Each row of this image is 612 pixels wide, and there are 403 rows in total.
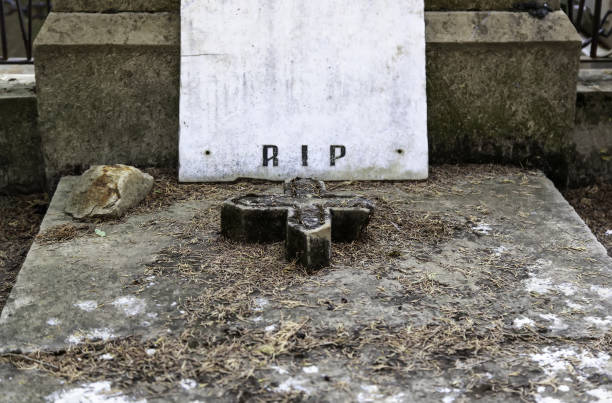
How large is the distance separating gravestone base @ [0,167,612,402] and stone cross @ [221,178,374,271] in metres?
0.06

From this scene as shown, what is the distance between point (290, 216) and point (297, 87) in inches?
45.4

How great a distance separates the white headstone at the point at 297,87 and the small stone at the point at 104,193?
1.34ft

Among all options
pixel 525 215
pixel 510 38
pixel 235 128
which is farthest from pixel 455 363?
pixel 510 38

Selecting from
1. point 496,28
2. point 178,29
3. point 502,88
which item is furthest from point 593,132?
point 178,29

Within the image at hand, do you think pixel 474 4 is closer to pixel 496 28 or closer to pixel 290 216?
pixel 496 28

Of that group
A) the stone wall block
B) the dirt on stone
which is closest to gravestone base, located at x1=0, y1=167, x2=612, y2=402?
the dirt on stone

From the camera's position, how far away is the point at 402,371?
238 centimetres

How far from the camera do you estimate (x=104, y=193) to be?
3654mm

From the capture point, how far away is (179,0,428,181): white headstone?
13.4ft

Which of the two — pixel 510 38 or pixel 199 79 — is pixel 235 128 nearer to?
pixel 199 79

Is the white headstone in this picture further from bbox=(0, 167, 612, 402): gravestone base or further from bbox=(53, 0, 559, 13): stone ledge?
bbox=(0, 167, 612, 402): gravestone base

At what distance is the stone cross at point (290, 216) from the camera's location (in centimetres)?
316

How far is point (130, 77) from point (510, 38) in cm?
218

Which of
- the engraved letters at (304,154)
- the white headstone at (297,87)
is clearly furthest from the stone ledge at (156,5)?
the engraved letters at (304,154)
